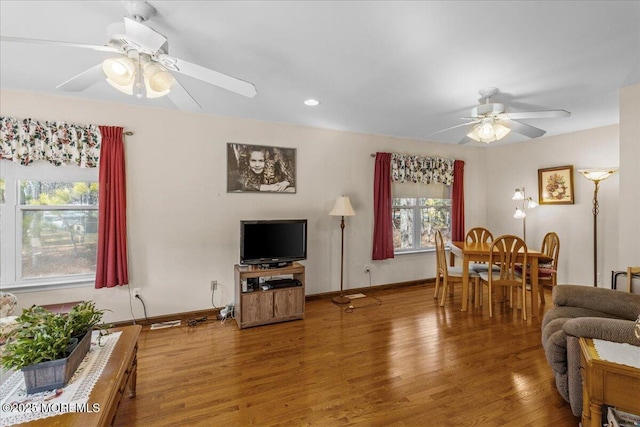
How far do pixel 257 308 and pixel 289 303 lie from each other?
0.38 m

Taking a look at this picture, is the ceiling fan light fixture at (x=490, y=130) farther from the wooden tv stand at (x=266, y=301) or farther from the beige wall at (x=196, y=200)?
the wooden tv stand at (x=266, y=301)

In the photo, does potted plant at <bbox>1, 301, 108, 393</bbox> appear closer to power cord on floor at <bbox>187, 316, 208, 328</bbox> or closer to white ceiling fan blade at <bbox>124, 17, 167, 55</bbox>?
white ceiling fan blade at <bbox>124, 17, 167, 55</bbox>

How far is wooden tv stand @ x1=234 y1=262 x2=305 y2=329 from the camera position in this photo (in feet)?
10.7

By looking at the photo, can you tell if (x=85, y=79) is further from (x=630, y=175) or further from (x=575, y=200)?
(x=575, y=200)

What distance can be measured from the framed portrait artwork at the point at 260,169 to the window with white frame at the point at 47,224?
146 cm

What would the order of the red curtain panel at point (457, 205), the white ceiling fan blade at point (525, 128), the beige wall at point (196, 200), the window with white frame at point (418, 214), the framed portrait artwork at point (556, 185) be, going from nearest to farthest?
the white ceiling fan blade at point (525, 128) < the beige wall at point (196, 200) < the framed portrait artwork at point (556, 185) < the window with white frame at point (418, 214) < the red curtain panel at point (457, 205)

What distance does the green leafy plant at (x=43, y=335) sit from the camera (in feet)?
4.50

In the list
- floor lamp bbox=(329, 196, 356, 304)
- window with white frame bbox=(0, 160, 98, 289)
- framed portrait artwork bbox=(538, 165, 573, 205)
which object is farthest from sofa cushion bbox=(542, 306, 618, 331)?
window with white frame bbox=(0, 160, 98, 289)

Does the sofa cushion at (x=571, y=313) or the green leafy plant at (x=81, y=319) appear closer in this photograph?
the green leafy plant at (x=81, y=319)

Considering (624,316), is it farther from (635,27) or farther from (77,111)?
(77,111)

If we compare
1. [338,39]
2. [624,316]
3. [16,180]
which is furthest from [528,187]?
[16,180]

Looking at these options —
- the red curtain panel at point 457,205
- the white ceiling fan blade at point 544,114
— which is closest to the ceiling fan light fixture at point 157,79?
the white ceiling fan blade at point 544,114

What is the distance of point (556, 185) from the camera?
454 cm

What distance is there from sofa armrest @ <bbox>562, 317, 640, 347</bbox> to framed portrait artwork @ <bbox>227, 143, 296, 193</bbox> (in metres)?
3.17
